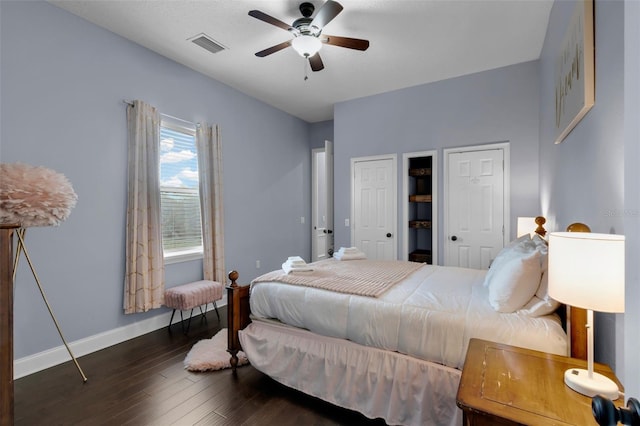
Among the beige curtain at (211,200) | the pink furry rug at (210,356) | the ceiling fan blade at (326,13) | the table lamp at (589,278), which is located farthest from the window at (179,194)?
the table lamp at (589,278)

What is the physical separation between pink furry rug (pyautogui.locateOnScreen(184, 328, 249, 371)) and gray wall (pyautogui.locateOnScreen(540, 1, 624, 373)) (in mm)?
2381

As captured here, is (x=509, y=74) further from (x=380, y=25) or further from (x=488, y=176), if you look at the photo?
(x=380, y=25)

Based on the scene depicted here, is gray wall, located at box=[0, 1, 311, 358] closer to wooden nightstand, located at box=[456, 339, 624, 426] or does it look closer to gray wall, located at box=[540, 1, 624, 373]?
wooden nightstand, located at box=[456, 339, 624, 426]

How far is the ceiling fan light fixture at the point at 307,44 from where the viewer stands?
8.29 feet

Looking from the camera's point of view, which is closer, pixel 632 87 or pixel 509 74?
pixel 632 87

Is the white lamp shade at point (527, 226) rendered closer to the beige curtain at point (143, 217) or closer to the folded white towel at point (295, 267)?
the folded white towel at point (295, 267)

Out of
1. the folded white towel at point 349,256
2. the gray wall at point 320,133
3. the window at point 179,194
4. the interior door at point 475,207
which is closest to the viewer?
the folded white towel at point 349,256

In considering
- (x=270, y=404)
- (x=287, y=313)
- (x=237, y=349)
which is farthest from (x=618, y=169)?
(x=237, y=349)

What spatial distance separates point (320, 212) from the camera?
605 centimetres

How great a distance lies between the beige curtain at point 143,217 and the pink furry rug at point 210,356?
758 millimetres

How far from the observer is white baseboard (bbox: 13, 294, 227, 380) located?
239 cm

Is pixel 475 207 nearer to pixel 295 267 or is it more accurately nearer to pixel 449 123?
pixel 449 123

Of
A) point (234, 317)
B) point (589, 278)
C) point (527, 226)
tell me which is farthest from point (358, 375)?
point (527, 226)

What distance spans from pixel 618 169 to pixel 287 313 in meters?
1.95
